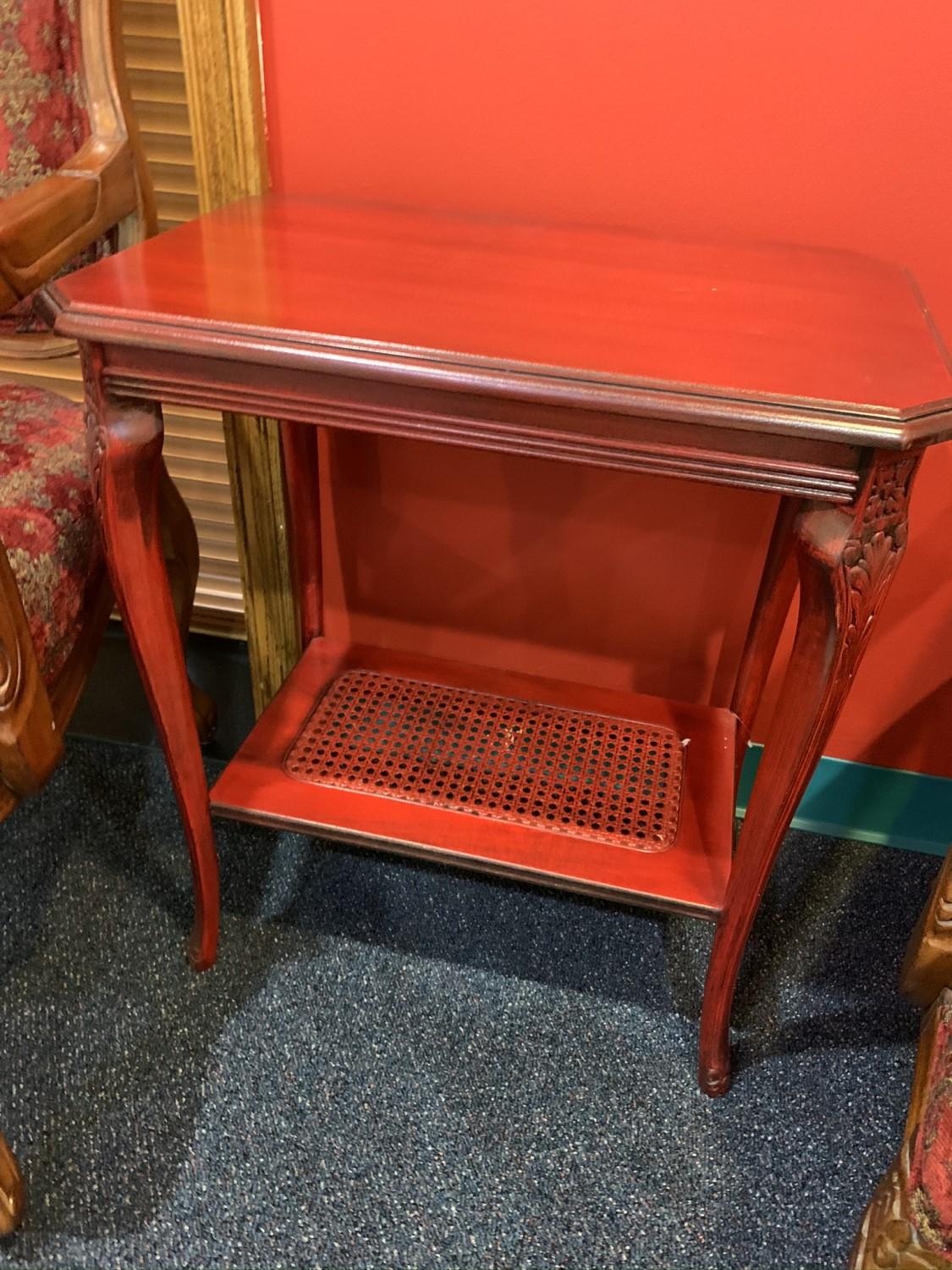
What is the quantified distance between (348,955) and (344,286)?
781 millimetres

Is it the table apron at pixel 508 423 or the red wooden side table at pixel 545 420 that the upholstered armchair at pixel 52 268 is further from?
the table apron at pixel 508 423

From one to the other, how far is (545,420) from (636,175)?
0.46m

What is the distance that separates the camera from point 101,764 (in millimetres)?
1390

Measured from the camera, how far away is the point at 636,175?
0.99m

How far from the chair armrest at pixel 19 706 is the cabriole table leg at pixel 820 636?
0.63 m

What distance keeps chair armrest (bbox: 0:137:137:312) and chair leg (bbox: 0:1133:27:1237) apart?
77cm

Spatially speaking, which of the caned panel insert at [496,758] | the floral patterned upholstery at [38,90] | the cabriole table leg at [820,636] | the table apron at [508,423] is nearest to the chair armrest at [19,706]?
the table apron at [508,423]

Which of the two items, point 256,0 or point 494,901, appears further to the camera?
point 494,901

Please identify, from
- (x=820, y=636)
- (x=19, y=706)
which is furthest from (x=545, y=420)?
(x=19, y=706)

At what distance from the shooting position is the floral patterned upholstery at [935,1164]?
63cm

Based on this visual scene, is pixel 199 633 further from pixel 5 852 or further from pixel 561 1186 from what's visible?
pixel 561 1186

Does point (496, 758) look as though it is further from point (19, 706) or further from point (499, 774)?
point (19, 706)

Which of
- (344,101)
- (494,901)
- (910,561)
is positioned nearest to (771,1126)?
(494,901)

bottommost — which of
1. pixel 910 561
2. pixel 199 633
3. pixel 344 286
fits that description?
pixel 199 633
